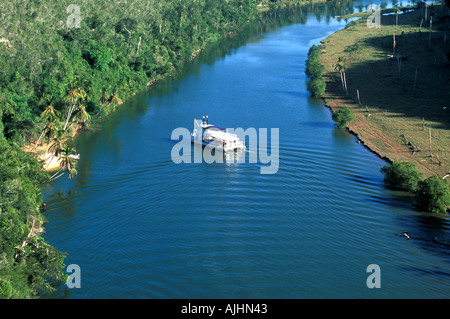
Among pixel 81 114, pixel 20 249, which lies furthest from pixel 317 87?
pixel 20 249

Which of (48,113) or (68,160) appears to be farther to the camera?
(48,113)

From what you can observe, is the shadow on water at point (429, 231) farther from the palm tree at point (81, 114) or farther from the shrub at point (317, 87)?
the shrub at point (317, 87)

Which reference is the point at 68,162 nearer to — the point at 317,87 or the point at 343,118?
the point at 343,118

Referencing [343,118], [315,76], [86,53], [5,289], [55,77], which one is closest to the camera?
[5,289]

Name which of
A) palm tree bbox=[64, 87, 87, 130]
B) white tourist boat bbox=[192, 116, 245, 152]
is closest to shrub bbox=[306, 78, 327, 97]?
white tourist boat bbox=[192, 116, 245, 152]

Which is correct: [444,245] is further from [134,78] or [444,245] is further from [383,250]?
[134,78]

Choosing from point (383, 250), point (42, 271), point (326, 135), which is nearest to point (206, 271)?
point (42, 271)
